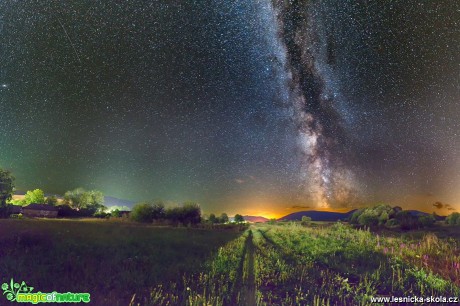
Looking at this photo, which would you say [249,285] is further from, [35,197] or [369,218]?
[35,197]

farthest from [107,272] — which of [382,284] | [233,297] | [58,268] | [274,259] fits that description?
[382,284]

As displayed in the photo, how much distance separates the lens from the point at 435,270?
9695mm

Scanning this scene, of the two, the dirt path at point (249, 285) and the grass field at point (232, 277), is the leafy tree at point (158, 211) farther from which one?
the dirt path at point (249, 285)

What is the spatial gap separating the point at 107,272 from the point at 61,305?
7.50ft

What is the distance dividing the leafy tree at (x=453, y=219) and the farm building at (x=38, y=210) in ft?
258

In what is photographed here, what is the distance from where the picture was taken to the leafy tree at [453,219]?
93.8 ft

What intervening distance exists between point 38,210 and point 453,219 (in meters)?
88.2

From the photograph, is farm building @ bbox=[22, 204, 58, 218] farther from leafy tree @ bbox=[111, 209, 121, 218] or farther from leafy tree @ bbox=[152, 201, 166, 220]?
leafy tree @ bbox=[152, 201, 166, 220]

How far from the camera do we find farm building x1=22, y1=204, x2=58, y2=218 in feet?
237

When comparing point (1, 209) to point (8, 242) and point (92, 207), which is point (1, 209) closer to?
point (92, 207)

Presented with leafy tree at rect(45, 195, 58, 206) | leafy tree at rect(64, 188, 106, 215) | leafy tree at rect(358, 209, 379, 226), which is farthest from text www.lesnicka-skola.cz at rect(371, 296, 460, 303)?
leafy tree at rect(45, 195, 58, 206)

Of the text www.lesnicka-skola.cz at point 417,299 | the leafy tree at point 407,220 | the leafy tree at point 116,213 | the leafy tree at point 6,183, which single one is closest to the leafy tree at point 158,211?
the leafy tree at point 116,213

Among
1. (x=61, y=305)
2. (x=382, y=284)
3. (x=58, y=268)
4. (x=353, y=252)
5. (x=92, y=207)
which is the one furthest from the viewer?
(x=92, y=207)

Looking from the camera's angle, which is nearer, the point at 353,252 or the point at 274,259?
the point at 274,259
